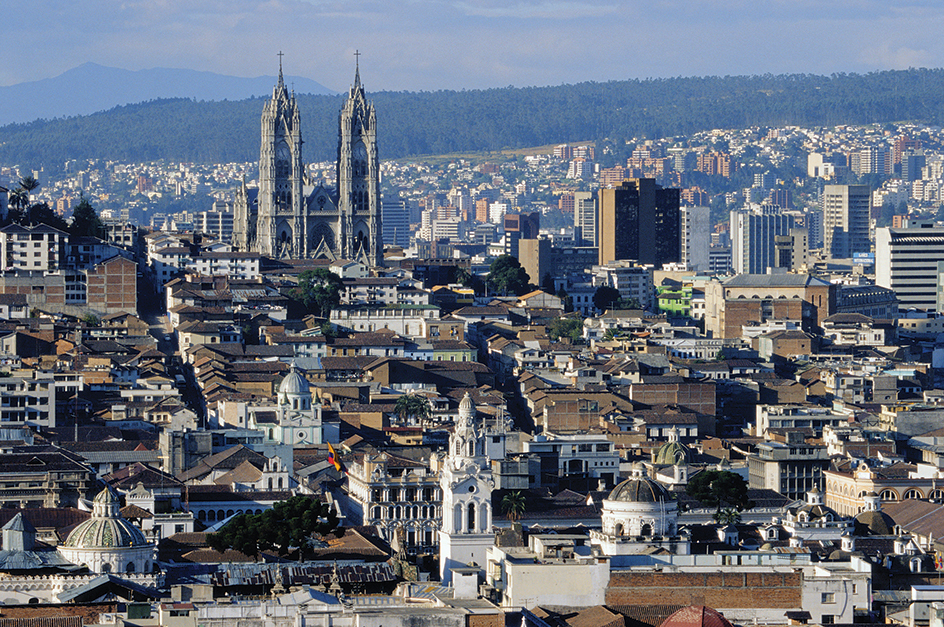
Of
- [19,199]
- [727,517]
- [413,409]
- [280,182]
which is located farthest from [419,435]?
[280,182]

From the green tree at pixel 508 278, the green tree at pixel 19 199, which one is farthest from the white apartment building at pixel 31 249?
the green tree at pixel 508 278

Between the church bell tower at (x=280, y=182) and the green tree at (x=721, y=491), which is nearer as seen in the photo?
the green tree at (x=721, y=491)

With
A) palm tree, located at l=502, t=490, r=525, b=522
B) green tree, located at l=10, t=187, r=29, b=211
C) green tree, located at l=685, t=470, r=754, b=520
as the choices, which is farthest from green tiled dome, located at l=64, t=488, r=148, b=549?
green tree, located at l=10, t=187, r=29, b=211

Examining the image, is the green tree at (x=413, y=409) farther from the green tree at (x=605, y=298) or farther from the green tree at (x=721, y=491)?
the green tree at (x=605, y=298)

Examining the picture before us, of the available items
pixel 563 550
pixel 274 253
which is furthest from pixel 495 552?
pixel 274 253

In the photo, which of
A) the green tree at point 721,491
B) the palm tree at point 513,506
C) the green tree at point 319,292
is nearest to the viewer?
the palm tree at point 513,506

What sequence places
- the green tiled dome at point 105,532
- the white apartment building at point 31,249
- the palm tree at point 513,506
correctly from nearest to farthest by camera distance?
the green tiled dome at point 105,532 → the palm tree at point 513,506 → the white apartment building at point 31,249
